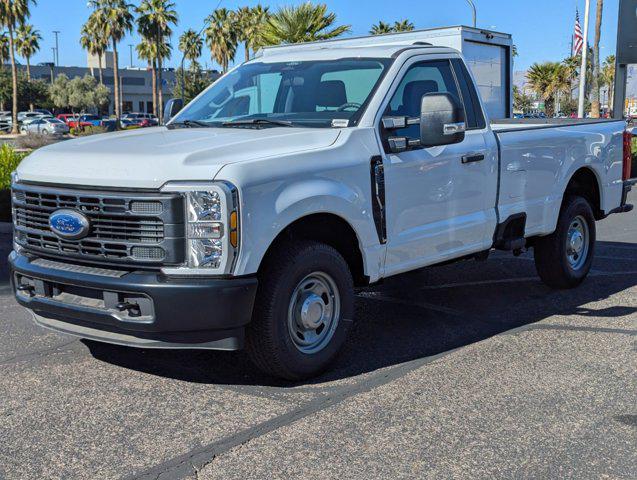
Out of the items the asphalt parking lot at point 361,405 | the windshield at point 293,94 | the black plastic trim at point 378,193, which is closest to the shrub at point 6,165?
the asphalt parking lot at point 361,405

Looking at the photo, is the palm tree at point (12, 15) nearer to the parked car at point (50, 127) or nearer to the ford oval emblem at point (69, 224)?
the parked car at point (50, 127)

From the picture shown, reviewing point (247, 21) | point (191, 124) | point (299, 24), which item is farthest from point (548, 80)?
point (191, 124)

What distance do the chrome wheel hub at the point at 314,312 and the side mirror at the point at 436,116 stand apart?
1238 mm

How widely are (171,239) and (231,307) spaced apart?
49 cm

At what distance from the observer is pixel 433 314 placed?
6773 millimetres

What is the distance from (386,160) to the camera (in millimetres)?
5309

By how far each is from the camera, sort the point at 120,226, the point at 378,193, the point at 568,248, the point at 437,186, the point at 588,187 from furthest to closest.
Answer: the point at 588,187, the point at 568,248, the point at 437,186, the point at 378,193, the point at 120,226

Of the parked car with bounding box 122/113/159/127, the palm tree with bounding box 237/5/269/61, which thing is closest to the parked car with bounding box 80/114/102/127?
the parked car with bounding box 122/113/159/127

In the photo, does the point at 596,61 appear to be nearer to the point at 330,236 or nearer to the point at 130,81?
the point at 330,236

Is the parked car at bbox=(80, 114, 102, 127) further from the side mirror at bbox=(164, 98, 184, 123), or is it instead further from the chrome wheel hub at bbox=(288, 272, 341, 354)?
the chrome wheel hub at bbox=(288, 272, 341, 354)

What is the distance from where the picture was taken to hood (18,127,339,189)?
436 centimetres

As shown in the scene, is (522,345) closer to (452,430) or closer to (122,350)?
(452,430)

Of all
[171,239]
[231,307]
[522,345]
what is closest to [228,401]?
[231,307]

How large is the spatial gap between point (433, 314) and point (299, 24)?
16540mm
